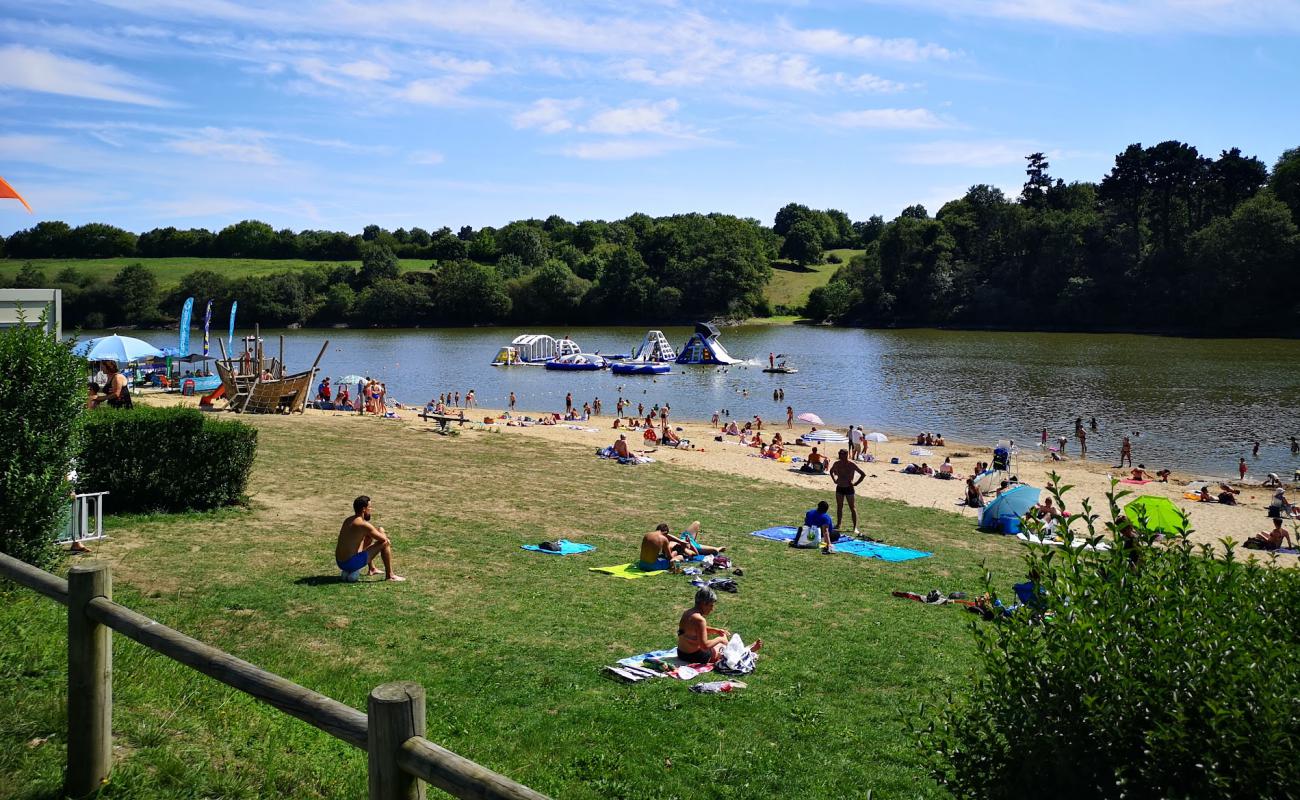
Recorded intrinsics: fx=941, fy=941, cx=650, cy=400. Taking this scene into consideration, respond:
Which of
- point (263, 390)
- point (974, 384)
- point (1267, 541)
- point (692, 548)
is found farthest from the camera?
point (974, 384)

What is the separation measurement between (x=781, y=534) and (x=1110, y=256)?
9283 centimetres

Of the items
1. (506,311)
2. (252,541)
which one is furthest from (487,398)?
(506,311)

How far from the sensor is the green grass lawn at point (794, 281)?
5123 inches

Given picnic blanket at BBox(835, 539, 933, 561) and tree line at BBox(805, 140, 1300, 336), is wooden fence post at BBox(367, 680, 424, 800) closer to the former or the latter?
picnic blanket at BBox(835, 539, 933, 561)

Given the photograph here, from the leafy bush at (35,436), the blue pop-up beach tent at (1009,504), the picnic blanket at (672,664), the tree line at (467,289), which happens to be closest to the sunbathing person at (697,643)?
the picnic blanket at (672,664)

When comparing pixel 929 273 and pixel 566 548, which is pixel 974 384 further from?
pixel 929 273

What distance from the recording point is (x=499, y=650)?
27.8 ft

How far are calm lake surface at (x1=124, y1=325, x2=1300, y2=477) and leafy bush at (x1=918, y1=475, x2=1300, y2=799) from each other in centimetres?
3227

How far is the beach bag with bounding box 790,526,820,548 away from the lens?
50.2 ft

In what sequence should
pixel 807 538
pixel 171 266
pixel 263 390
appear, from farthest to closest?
pixel 171 266 → pixel 263 390 → pixel 807 538

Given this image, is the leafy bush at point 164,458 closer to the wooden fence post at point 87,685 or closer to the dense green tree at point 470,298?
the wooden fence post at point 87,685

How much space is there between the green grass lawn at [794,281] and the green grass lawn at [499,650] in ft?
376

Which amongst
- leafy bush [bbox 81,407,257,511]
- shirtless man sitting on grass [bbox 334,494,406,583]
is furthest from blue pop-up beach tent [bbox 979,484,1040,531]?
leafy bush [bbox 81,407,257,511]

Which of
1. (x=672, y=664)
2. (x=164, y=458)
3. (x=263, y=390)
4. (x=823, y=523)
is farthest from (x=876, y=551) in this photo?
(x=263, y=390)
